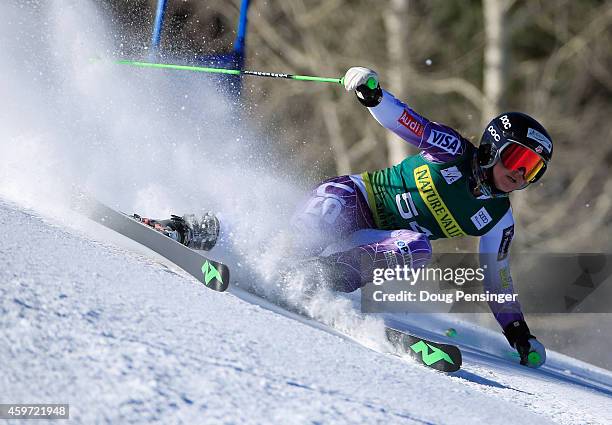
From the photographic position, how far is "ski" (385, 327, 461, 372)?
2717mm

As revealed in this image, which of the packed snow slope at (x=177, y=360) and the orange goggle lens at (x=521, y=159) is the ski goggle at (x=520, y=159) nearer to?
the orange goggle lens at (x=521, y=159)

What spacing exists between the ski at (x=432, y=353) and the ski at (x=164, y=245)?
26.2 inches

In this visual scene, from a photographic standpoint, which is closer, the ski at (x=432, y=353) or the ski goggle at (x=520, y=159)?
the ski at (x=432, y=353)

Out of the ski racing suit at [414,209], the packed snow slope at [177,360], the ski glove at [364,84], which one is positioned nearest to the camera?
the packed snow slope at [177,360]

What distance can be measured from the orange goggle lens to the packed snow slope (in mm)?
1018

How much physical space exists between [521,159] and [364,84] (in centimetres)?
77

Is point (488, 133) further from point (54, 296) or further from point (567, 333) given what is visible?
point (567, 333)

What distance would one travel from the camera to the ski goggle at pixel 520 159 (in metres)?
3.42

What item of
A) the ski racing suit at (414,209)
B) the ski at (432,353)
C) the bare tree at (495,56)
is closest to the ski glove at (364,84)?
the ski racing suit at (414,209)

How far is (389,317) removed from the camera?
392cm

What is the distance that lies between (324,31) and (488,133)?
14.1 meters

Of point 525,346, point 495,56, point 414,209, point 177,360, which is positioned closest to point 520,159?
point 414,209

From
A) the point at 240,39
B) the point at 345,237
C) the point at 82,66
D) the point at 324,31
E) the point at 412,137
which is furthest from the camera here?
the point at 324,31

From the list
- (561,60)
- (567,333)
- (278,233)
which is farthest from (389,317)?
(561,60)
